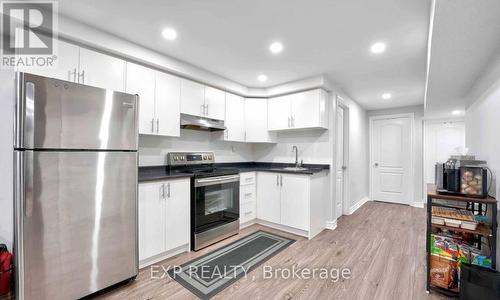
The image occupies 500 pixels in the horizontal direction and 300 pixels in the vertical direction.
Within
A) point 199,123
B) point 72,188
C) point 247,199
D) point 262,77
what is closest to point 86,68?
point 72,188

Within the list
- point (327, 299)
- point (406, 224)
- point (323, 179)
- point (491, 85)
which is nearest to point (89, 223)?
point (327, 299)

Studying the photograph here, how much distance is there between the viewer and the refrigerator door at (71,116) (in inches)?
57.3

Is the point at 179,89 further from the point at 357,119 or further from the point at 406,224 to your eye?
→ the point at 406,224

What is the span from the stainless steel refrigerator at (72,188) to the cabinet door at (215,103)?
1.36 m

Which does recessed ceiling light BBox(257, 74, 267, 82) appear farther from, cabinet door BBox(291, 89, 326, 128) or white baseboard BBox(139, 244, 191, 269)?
white baseboard BBox(139, 244, 191, 269)

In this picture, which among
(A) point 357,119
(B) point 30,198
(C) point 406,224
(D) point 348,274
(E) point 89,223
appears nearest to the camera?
(B) point 30,198

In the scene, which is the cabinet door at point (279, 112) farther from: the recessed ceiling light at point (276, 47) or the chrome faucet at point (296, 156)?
the recessed ceiling light at point (276, 47)

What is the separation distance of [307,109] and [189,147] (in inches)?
76.3

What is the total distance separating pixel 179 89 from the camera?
2.87m

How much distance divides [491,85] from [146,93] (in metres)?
3.49

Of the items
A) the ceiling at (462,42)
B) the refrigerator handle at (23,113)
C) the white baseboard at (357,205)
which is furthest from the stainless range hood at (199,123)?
the white baseboard at (357,205)

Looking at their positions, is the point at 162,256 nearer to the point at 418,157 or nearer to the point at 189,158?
the point at 189,158

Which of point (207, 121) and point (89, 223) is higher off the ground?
point (207, 121)

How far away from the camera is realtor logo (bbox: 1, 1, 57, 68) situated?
1701mm
